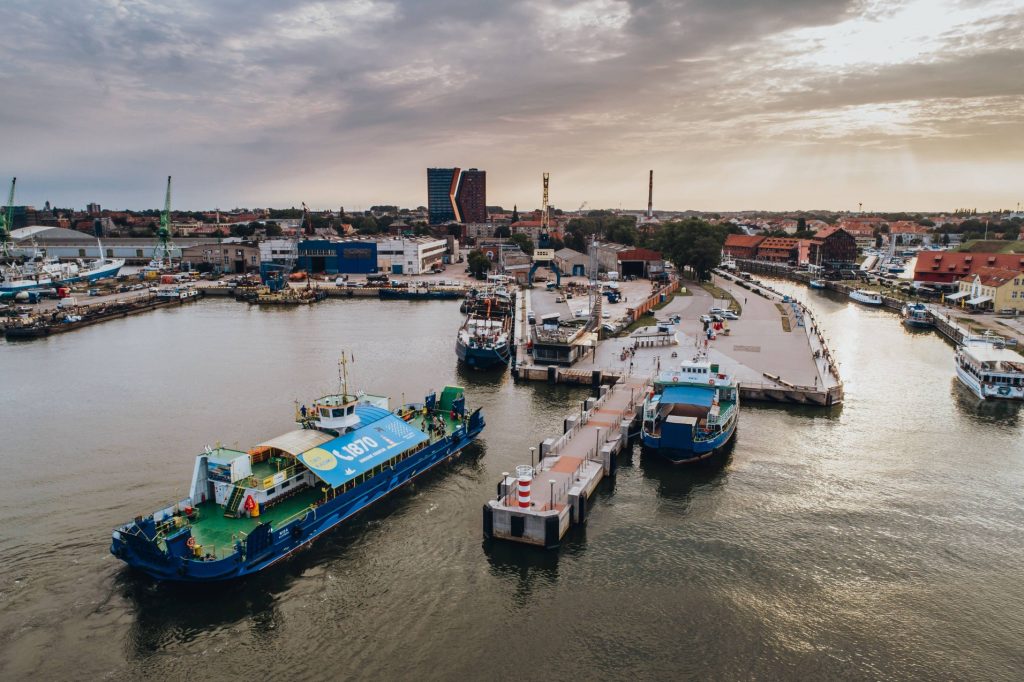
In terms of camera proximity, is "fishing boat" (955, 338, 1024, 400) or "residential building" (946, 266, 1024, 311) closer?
"fishing boat" (955, 338, 1024, 400)

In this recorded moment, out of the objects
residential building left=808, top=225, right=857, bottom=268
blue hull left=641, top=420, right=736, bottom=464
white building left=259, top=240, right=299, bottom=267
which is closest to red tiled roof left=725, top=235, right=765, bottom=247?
residential building left=808, top=225, right=857, bottom=268

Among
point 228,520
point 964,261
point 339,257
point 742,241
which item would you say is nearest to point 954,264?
point 964,261

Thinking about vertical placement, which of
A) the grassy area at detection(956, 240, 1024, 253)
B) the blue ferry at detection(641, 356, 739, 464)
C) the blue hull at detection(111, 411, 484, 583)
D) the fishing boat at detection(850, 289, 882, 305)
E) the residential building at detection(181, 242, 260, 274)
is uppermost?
the grassy area at detection(956, 240, 1024, 253)

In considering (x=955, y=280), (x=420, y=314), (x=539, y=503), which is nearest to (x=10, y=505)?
(x=539, y=503)

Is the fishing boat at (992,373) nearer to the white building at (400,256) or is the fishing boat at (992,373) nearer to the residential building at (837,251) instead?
the residential building at (837,251)

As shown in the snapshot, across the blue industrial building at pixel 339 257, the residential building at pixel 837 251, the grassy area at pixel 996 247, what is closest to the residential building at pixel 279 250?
the blue industrial building at pixel 339 257

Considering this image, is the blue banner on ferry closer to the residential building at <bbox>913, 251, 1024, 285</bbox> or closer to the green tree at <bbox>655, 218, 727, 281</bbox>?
the green tree at <bbox>655, 218, 727, 281</bbox>

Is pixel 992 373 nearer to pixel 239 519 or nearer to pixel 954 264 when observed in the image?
pixel 239 519
